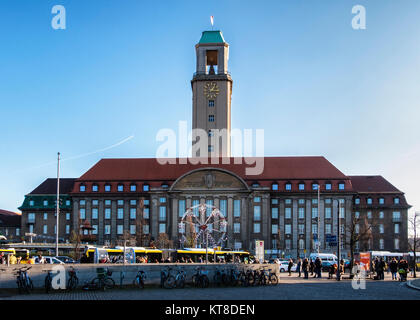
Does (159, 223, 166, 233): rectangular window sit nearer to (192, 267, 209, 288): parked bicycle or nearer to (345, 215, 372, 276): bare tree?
(345, 215, 372, 276): bare tree

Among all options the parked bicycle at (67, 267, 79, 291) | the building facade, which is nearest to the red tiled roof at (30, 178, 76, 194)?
the building facade

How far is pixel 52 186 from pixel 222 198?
33711mm

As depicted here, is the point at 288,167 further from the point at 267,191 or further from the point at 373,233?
the point at 373,233

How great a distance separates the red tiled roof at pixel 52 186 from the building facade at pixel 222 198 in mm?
285

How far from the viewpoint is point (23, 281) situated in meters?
28.0

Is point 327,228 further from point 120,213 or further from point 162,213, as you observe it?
point 120,213

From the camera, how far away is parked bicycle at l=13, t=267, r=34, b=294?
27.9 meters

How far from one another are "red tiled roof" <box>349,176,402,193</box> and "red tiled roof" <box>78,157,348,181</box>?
22.1 ft

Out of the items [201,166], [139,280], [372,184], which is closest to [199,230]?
[201,166]

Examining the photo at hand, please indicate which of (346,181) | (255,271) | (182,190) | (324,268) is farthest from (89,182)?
(255,271)

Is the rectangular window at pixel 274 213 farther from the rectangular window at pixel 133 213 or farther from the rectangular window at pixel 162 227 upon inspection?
the rectangular window at pixel 133 213

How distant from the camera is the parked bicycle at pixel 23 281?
2792 cm

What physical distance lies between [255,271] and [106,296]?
1088 centimetres
